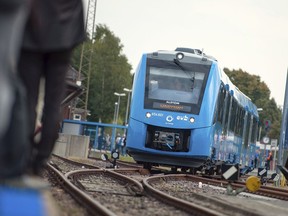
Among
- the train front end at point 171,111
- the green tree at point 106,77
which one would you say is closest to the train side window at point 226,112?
the train front end at point 171,111

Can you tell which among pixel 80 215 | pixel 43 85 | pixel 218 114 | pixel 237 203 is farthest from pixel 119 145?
pixel 43 85

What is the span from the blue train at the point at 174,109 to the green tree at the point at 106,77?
86699 millimetres

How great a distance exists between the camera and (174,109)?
22188 millimetres

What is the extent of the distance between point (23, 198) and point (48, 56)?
2.92 ft

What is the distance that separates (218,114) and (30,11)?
808 inches

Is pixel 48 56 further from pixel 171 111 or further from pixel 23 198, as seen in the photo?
pixel 171 111

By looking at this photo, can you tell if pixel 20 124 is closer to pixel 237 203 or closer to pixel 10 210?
pixel 10 210

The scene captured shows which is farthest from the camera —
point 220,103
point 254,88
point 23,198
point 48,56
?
point 254,88

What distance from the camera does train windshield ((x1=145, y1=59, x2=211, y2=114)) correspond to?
22109 mm

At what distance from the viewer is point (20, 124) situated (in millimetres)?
2732

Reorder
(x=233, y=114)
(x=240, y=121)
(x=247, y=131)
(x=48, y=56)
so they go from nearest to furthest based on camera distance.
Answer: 1. (x=48, y=56)
2. (x=233, y=114)
3. (x=240, y=121)
4. (x=247, y=131)

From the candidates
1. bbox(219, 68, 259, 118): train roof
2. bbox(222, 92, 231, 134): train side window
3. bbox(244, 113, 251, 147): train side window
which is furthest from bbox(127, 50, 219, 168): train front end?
bbox(244, 113, 251, 147): train side window

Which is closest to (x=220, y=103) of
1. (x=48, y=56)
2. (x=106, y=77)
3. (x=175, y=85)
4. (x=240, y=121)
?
(x=175, y=85)

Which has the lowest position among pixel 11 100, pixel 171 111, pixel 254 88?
pixel 11 100
